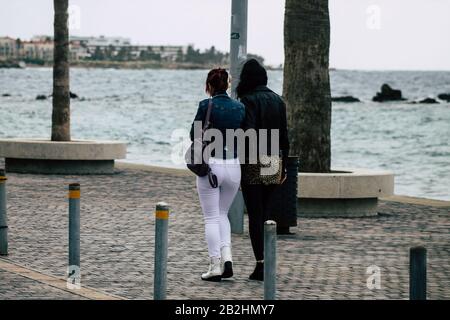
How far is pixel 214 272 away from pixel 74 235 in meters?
1.32

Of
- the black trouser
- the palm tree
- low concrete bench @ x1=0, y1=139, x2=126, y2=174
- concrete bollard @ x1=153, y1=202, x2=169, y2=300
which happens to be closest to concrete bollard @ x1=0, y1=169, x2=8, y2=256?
the black trouser

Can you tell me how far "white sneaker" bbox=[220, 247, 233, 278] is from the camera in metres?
11.2

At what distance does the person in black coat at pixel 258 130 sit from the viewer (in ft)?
37.2

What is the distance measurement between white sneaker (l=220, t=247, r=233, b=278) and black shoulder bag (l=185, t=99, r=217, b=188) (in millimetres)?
656

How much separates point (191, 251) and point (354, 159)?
37.6 metres

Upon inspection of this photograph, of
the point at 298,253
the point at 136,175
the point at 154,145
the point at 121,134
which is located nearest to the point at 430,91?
the point at 121,134

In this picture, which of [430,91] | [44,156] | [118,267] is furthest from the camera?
[430,91]

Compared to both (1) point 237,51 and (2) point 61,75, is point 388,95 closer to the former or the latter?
(2) point 61,75

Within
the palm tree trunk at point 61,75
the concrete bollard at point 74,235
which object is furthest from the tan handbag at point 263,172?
the palm tree trunk at point 61,75

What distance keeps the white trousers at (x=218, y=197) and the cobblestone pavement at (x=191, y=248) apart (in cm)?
40

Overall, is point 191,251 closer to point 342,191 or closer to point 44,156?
point 342,191

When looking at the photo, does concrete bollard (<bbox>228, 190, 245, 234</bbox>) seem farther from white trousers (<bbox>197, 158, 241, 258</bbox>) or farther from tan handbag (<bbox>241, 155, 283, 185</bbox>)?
white trousers (<bbox>197, 158, 241, 258</bbox>)

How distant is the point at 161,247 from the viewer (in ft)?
30.4

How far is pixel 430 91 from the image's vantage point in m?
152
